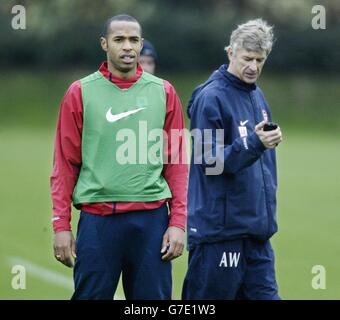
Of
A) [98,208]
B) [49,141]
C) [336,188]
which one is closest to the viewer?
[98,208]

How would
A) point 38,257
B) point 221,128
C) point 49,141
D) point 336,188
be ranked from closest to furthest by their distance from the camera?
1. point 221,128
2. point 38,257
3. point 336,188
4. point 49,141

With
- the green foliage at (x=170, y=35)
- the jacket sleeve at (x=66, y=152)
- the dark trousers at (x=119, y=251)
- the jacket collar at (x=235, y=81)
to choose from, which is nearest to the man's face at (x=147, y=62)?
the jacket collar at (x=235, y=81)

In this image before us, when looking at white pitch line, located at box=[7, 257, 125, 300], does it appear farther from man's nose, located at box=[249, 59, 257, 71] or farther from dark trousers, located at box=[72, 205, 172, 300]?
man's nose, located at box=[249, 59, 257, 71]

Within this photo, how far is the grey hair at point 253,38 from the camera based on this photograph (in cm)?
609

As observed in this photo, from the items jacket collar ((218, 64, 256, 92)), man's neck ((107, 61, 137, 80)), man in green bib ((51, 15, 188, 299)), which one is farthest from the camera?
jacket collar ((218, 64, 256, 92))

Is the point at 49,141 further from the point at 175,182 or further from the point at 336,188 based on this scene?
the point at 175,182

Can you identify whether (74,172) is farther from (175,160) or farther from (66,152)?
(175,160)

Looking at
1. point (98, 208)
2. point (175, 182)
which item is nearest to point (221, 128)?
point (175, 182)

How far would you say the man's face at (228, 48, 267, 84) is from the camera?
609 centimetres

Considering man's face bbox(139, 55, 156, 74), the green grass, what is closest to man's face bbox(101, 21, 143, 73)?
man's face bbox(139, 55, 156, 74)

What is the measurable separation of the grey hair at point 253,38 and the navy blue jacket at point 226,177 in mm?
189

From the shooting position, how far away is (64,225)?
18.6 feet

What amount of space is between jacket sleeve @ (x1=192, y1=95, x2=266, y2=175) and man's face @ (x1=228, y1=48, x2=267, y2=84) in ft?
0.69

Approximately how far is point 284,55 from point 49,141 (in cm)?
1253
